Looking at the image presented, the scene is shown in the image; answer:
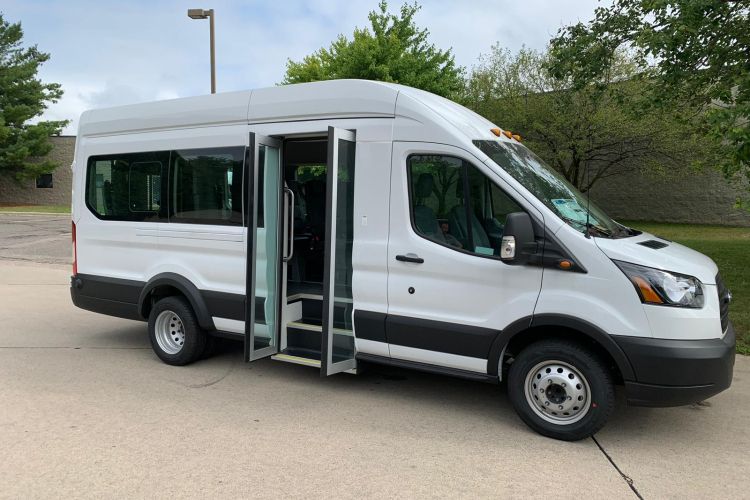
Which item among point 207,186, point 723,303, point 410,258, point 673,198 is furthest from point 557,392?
point 673,198

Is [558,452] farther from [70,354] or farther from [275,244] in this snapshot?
[70,354]

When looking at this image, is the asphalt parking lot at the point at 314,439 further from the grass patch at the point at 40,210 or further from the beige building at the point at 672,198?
the grass patch at the point at 40,210

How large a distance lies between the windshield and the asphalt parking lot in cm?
151

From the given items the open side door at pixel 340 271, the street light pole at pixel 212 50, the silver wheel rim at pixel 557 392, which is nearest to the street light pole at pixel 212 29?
the street light pole at pixel 212 50

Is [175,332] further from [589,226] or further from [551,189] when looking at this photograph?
[589,226]

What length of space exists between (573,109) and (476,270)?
1858 cm

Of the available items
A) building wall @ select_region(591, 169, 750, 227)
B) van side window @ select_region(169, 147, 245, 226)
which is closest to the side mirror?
van side window @ select_region(169, 147, 245, 226)

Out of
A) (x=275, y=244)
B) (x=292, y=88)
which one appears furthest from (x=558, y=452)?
(x=292, y=88)

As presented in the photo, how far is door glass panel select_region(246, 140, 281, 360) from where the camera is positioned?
Result: 17.1 feet

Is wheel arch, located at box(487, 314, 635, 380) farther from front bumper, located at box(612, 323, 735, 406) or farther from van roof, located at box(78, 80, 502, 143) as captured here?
van roof, located at box(78, 80, 502, 143)

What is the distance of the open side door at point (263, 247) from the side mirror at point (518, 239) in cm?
219

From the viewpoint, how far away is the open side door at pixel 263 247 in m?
5.18

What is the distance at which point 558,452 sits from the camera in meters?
4.02

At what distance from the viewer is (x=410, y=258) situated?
459cm
